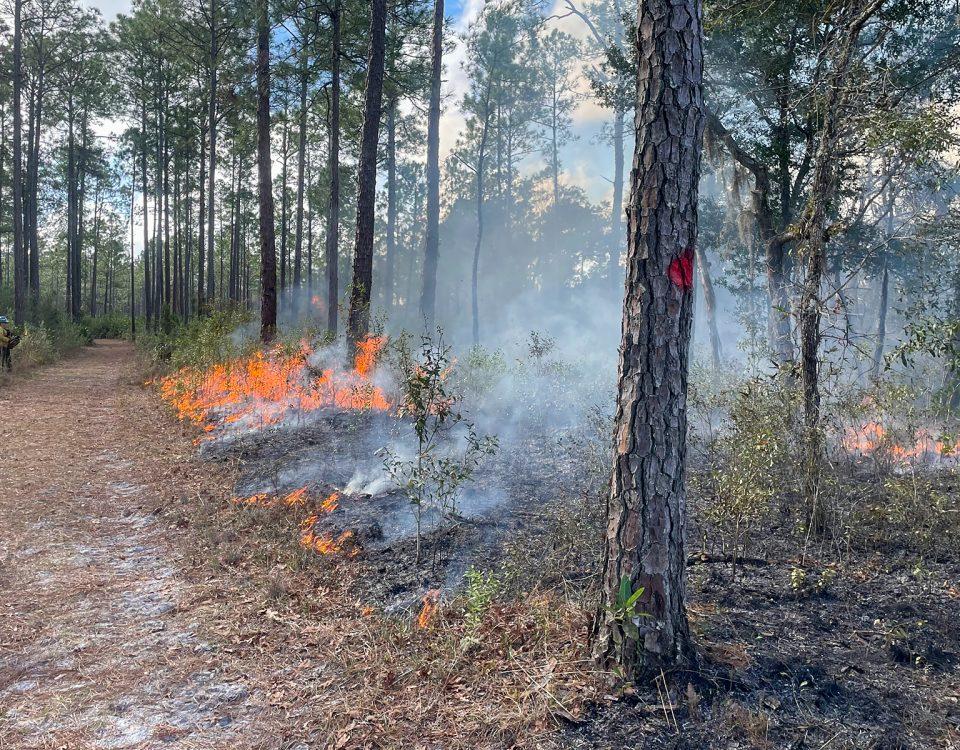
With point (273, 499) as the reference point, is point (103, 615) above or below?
below

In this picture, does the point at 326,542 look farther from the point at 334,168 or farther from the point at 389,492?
the point at 334,168

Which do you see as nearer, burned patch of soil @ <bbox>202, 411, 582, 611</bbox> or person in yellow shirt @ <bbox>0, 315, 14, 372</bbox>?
Answer: burned patch of soil @ <bbox>202, 411, 582, 611</bbox>

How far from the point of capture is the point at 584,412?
9641 mm

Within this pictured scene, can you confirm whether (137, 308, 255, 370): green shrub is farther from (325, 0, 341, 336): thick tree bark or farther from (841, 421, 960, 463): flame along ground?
(841, 421, 960, 463): flame along ground

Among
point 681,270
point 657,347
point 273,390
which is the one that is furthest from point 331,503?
point 273,390

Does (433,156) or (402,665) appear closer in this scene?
(402,665)

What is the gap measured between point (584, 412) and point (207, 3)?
720 inches

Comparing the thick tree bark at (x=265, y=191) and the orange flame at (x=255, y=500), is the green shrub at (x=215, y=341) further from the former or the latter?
the orange flame at (x=255, y=500)

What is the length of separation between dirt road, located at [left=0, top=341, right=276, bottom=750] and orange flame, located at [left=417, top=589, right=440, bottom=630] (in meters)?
0.99

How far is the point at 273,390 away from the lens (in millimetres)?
9750

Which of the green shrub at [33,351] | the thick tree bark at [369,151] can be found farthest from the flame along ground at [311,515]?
the green shrub at [33,351]

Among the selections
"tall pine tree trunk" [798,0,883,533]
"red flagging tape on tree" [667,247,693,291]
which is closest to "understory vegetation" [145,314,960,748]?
"tall pine tree trunk" [798,0,883,533]

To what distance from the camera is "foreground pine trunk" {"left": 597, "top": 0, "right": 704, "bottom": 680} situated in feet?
9.62

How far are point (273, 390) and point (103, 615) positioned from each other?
5765 mm
